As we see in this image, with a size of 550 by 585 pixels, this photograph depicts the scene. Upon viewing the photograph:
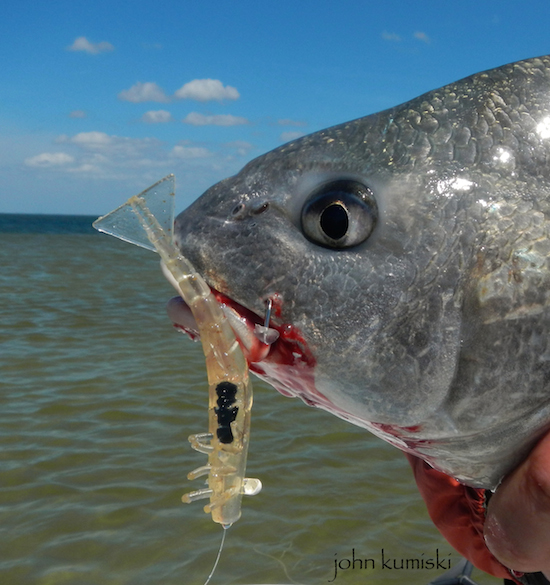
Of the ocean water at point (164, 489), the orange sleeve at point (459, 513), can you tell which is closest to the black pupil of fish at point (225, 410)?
Result: the orange sleeve at point (459, 513)

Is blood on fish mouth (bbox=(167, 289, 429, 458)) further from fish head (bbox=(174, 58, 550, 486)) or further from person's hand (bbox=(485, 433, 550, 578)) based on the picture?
person's hand (bbox=(485, 433, 550, 578))

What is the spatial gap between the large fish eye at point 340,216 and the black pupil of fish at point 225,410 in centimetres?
40

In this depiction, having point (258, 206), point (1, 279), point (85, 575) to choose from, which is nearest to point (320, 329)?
point (258, 206)

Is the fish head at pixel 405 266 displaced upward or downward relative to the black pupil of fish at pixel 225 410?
upward

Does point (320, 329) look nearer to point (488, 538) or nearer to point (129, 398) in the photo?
point (488, 538)

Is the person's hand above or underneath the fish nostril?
underneath

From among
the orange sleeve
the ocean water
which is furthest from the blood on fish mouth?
the ocean water

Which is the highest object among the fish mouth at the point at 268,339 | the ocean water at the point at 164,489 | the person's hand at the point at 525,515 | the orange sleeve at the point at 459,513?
the fish mouth at the point at 268,339

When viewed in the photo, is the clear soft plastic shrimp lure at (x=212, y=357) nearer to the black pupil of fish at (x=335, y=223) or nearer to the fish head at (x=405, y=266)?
the fish head at (x=405, y=266)

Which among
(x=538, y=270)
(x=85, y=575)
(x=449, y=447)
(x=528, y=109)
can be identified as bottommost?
(x=85, y=575)

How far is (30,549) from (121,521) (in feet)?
2.13

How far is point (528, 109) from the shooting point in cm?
161

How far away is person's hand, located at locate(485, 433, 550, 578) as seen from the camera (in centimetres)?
152

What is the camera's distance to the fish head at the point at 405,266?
1493 mm
